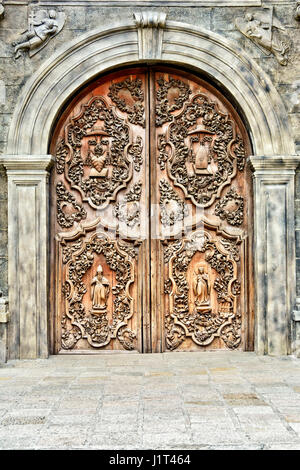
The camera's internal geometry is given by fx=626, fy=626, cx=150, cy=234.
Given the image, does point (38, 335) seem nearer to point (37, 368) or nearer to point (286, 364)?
point (37, 368)

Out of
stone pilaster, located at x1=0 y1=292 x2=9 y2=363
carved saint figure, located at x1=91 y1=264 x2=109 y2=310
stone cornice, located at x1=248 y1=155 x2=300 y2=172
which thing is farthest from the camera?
carved saint figure, located at x1=91 y1=264 x2=109 y2=310

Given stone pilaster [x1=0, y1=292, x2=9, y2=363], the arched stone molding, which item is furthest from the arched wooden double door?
stone pilaster [x1=0, y1=292, x2=9, y2=363]

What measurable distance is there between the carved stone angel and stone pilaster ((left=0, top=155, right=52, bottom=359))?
1155 millimetres

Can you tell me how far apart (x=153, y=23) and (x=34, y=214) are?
92.4 inches

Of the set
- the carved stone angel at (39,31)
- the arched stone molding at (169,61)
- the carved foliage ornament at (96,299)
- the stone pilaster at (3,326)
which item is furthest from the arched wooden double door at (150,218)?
the carved stone angel at (39,31)

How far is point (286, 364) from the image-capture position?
242 inches

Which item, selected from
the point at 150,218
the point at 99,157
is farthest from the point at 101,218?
the point at 99,157

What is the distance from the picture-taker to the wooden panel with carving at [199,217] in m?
6.73

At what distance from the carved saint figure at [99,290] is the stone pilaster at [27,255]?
1.77 ft

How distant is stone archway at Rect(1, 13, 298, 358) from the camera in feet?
21.0

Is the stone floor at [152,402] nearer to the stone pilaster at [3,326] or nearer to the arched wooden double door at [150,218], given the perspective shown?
the stone pilaster at [3,326]

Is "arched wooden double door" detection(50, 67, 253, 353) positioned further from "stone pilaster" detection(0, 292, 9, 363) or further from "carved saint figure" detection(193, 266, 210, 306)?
"stone pilaster" detection(0, 292, 9, 363)
